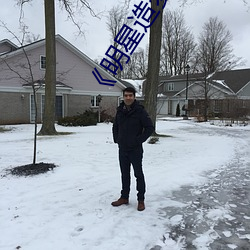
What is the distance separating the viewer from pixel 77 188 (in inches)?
211

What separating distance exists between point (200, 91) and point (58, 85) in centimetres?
2123

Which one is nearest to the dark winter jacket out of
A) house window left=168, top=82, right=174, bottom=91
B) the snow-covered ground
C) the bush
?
the snow-covered ground

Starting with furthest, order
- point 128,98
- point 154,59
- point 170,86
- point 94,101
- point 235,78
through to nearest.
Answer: point 170,86
point 235,78
point 94,101
point 154,59
point 128,98

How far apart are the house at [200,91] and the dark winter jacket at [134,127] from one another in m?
28.1

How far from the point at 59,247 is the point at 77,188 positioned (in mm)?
2162

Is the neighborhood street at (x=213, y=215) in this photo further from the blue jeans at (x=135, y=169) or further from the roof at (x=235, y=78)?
the roof at (x=235, y=78)

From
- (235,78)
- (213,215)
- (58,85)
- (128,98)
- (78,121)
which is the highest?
(235,78)

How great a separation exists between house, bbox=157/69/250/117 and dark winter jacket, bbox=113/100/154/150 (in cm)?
2809

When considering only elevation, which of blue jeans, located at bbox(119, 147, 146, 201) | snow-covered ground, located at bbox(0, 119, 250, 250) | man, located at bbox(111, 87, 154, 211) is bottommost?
snow-covered ground, located at bbox(0, 119, 250, 250)

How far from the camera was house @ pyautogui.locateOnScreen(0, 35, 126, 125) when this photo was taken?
2081cm

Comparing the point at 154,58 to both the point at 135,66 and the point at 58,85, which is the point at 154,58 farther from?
the point at 135,66

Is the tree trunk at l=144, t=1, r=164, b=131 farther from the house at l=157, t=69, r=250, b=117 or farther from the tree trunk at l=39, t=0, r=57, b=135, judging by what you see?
the house at l=157, t=69, r=250, b=117

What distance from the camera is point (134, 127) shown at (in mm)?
4414

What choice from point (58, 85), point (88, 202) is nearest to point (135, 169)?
point (88, 202)
